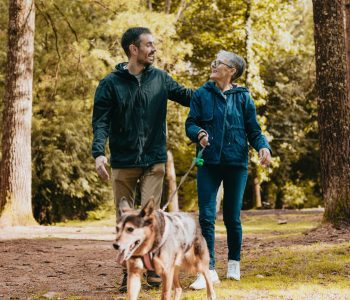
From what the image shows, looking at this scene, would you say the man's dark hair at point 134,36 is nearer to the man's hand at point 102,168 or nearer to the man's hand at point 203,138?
the man's hand at point 203,138

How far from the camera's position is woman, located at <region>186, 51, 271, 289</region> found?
5.41m

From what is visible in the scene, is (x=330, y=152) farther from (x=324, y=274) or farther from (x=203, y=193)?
(x=203, y=193)

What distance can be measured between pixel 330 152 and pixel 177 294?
200 inches

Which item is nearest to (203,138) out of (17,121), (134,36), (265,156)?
(265,156)

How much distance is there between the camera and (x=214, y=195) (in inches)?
216

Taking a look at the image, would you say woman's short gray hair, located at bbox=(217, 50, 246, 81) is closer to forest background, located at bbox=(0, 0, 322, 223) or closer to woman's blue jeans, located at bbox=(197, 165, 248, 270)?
woman's blue jeans, located at bbox=(197, 165, 248, 270)

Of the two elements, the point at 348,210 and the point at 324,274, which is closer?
the point at 324,274

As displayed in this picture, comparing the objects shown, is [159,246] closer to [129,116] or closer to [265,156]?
[129,116]

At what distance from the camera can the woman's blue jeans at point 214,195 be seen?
5.45m

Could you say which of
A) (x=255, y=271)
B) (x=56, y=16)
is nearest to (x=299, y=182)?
(x=56, y=16)

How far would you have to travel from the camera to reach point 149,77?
17.7 ft

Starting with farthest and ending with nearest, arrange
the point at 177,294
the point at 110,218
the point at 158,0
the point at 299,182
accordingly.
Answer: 1. the point at 299,182
2. the point at 158,0
3. the point at 110,218
4. the point at 177,294

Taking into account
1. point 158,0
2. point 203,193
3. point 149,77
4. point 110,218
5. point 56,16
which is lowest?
point 110,218

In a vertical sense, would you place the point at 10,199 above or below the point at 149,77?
below
